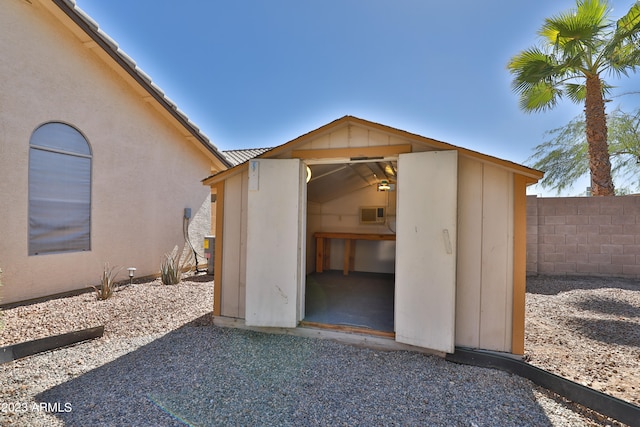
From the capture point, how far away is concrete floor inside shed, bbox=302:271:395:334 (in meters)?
3.60

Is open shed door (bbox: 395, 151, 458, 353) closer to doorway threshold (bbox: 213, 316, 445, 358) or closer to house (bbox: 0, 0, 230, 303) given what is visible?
doorway threshold (bbox: 213, 316, 445, 358)

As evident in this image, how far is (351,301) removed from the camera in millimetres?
4715

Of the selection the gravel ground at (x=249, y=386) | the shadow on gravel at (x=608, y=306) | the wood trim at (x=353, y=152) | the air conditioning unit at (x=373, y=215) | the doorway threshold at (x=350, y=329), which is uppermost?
the wood trim at (x=353, y=152)

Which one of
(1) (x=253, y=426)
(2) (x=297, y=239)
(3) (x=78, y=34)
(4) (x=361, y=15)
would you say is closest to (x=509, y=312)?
(2) (x=297, y=239)

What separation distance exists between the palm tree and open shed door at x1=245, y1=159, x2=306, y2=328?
7.01 meters

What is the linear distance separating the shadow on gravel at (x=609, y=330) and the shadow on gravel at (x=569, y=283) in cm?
161

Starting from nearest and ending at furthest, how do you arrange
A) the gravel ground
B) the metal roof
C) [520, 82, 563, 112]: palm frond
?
the gravel ground, [520, 82, 563, 112]: palm frond, the metal roof

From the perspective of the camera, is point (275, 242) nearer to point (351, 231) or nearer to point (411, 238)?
point (411, 238)

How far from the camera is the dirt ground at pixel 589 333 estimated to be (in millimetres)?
2607

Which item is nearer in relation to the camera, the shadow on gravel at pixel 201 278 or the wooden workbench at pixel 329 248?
the shadow on gravel at pixel 201 278

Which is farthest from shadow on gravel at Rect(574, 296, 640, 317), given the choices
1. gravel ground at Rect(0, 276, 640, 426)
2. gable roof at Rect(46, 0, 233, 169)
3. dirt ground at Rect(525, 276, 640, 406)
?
gable roof at Rect(46, 0, 233, 169)

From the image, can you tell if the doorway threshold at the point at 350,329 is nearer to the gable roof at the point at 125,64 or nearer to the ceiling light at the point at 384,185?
the ceiling light at the point at 384,185

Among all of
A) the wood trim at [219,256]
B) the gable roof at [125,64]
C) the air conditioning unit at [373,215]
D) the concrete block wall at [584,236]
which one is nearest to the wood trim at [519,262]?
the wood trim at [219,256]

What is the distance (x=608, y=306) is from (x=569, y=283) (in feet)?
4.95
